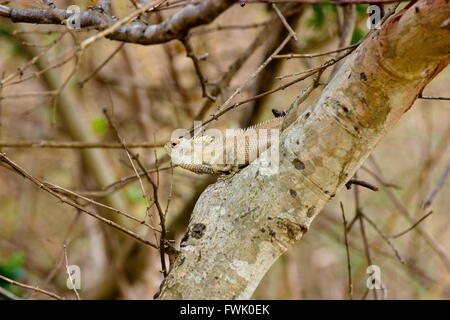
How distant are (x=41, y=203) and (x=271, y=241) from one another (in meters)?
5.93

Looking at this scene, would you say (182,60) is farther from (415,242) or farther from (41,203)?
(415,242)

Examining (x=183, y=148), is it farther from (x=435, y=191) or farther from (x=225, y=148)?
(x=435, y=191)

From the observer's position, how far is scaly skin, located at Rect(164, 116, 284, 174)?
2.00m

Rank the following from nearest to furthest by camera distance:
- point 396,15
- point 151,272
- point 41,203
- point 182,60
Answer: point 396,15, point 151,272, point 182,60, point 41,203

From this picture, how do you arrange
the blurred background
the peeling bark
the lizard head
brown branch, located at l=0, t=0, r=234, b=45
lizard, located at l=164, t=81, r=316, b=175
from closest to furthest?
brown branch, located at l=0, t=0, r=234, b=45 < the peeling bark < lizard, located at l=164, t=81, r=316, b=175 < the lizard head < the blurred background

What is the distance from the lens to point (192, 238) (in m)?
1.68

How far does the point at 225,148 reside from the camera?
213 cm

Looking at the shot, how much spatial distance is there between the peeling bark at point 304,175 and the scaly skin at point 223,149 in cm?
29

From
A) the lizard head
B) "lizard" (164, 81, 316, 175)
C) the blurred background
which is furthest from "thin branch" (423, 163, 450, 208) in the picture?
the blurred background

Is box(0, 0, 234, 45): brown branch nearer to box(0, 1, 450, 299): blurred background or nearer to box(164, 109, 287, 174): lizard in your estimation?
box(164, 109, 287, 174): lizard

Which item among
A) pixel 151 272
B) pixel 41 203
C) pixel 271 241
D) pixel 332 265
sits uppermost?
pixel 41 203

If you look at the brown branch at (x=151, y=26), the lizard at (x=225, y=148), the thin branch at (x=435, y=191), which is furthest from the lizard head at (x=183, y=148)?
the thin branch at (x=435, y=191)

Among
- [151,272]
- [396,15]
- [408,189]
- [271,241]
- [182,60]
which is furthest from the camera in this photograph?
[182,60]
